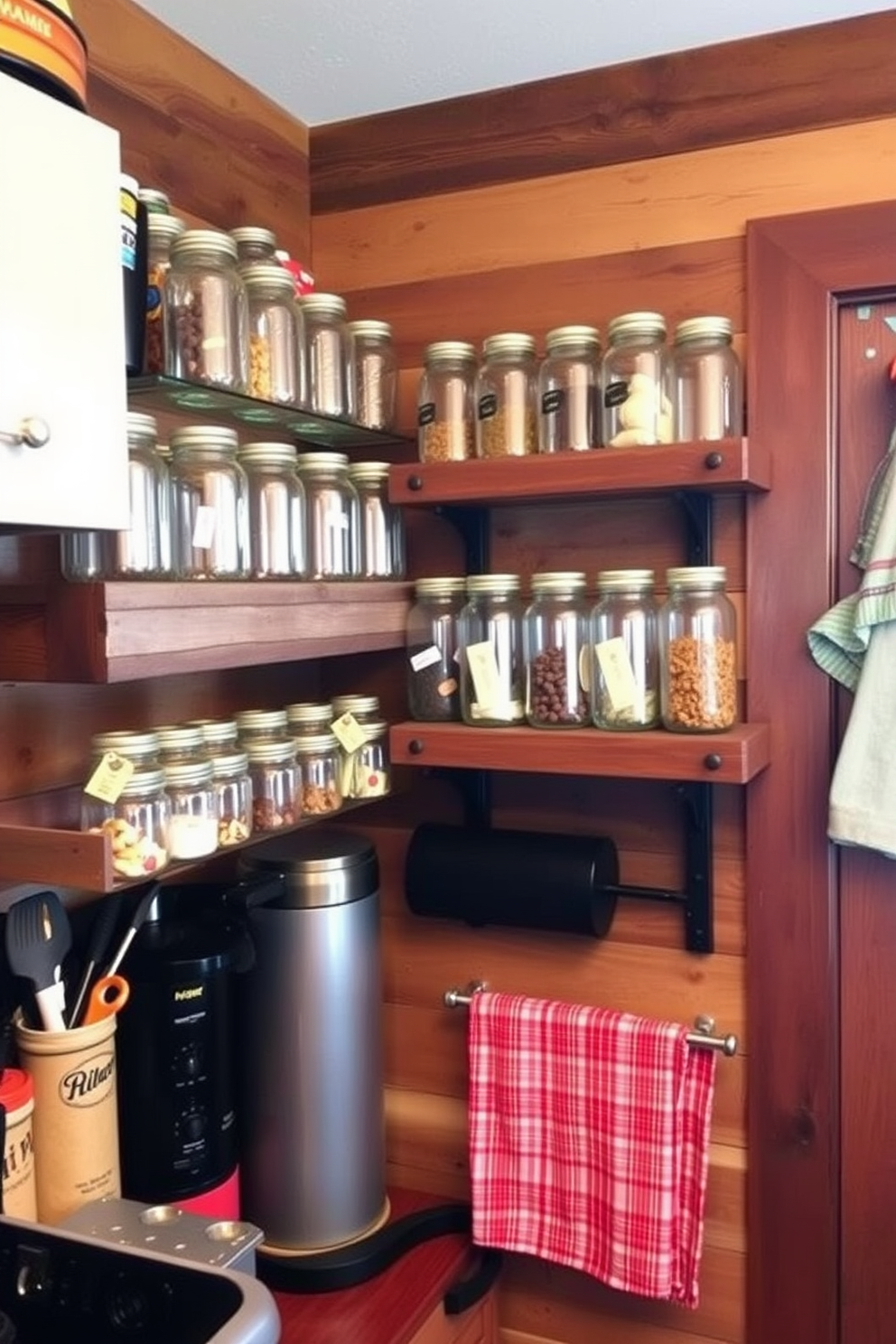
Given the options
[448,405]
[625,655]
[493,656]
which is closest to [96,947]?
[493,656]

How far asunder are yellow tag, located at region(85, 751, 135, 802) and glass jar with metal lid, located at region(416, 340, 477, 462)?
638 mm

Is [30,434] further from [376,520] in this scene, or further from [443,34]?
[443,34]

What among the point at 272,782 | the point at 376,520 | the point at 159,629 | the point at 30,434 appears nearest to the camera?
the point at 30,434

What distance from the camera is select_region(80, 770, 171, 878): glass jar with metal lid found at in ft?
4.04

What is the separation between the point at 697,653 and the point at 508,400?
1.41ft

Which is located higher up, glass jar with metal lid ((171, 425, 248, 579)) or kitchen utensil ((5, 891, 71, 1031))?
glass jar with metal lid ((171, 425, 248, 579))

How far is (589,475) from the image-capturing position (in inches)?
59.5

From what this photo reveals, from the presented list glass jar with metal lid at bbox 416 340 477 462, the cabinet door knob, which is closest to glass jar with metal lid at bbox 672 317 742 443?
glass jar with metal lid at bbox 416 340 477 462

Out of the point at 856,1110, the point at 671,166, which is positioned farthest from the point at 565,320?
the point at 856,1110

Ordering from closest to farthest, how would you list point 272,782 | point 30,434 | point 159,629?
point 30,434 → point 159,629 → point 272,782

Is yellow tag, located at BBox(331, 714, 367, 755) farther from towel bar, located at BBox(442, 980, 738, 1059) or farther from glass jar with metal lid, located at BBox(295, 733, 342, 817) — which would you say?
towel bar, located at BBox(442, 980, 738, 1059)

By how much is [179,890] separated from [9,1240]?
50 cm

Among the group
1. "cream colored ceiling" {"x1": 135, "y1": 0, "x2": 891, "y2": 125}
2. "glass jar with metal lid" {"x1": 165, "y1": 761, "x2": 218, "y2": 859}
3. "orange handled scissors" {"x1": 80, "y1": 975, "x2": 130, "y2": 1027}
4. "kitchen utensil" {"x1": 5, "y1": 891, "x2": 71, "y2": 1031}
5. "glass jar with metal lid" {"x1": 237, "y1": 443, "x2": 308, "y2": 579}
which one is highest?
"cream colored ceiling" {"x1": 135, "y1": 0, "x2": 891, "y2": 125}

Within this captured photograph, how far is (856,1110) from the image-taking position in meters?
1.63
